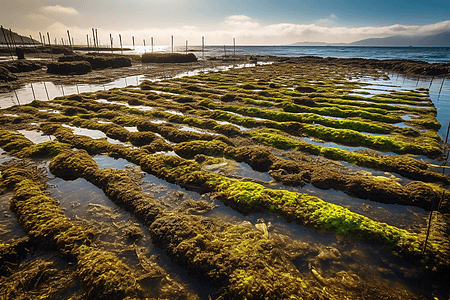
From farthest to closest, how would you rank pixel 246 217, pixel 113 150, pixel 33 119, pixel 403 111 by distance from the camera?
pixel 403 111 < pixel 33 119 < pixel 113 150 < pixel 246 217

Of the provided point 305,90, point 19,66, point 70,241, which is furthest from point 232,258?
point 19,66

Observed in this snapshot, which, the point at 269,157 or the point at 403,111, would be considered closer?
the point at 269,157

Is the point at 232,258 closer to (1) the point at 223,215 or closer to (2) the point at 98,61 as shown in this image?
(1) the point at 223,215

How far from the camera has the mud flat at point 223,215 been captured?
4.41 m

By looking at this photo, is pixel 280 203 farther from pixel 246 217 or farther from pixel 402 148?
pixel 402 148

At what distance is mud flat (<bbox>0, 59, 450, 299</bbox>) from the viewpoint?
14.5ft

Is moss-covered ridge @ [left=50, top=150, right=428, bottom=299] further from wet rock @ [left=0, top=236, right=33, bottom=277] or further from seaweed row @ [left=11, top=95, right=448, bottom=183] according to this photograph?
seaweed row @ [left=11, top=95, right=448, bottom=183]

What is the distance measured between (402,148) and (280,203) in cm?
856

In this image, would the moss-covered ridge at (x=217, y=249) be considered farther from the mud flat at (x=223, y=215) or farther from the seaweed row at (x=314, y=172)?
the seaweed row at (x=314, y=172)

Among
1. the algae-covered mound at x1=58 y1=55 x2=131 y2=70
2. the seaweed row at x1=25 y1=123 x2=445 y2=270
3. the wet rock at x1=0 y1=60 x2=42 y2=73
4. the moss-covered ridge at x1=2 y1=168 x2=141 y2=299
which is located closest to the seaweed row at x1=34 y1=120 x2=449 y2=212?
the seaweed row at x1=25 y1=123 x2=445 y2=270

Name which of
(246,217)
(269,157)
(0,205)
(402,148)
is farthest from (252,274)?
(402,148)

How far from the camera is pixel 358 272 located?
471cm

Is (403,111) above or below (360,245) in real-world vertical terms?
above

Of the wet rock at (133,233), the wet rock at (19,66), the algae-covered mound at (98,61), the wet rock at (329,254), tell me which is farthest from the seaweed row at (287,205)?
the algae-covered mound at (98,61)
